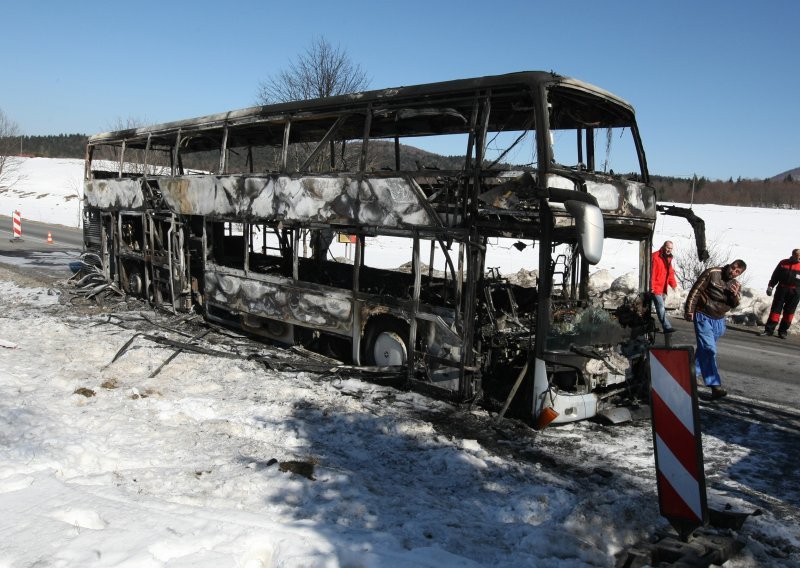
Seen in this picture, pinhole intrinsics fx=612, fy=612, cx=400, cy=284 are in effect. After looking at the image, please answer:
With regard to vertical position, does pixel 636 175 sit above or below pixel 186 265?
above

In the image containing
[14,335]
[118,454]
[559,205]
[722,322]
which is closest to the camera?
[118,454]

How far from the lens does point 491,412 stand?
6.66m

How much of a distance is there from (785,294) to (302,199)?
10.4 metres

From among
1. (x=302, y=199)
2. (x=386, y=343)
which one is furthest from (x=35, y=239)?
(x=386, y=343)

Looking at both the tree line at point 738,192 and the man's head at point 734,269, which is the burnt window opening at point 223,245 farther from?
the tree line at point 738,192

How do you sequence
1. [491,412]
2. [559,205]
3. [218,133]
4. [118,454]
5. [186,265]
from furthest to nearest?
1. [186,265]
2. [218,133]
3. [491,412]
4. [559,205]
5. [118,454]

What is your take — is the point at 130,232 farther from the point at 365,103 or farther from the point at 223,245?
the point at 365,103

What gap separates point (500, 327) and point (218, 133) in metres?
6.39

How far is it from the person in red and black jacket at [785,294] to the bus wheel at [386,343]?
30.4ft

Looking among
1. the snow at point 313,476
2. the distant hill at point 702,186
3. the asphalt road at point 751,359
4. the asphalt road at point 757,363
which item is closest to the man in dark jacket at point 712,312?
the asphalt road at point 751,359

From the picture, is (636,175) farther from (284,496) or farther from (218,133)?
(218,133)

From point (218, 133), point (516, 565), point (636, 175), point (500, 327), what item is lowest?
point (516, 565)

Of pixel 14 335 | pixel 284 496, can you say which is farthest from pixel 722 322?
pixel 14 335

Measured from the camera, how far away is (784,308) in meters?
13.0
